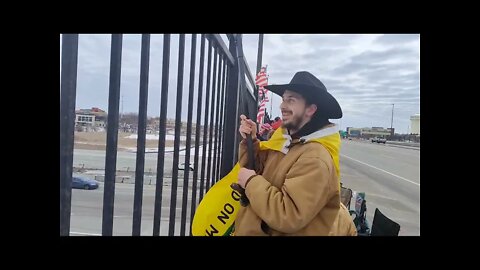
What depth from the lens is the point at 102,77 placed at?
2.66ft

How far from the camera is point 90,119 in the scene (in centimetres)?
80

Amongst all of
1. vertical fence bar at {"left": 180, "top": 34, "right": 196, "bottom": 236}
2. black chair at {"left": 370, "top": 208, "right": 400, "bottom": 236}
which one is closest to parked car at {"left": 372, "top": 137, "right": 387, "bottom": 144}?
black chair at {"left": 370, "top": 208, "right": 400, "bottom": 236}

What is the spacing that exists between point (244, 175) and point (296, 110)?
0.28 m

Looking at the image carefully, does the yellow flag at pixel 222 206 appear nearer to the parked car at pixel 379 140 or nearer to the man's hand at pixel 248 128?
the man's hand at pixel 248 128

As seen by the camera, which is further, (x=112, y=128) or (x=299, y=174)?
(x=299, y=174)

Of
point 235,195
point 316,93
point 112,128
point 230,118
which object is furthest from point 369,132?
point 112,128

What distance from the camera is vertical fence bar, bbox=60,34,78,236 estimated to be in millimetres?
757

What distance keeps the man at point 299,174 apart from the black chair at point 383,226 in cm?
28

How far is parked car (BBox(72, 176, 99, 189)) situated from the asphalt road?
0.02 metres

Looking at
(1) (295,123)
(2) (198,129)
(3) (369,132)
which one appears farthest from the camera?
(2) (198,129)

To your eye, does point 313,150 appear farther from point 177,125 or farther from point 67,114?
point 67,114

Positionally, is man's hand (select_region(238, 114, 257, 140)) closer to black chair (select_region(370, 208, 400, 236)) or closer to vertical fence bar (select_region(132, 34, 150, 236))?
vertical fence bar (select_region(132, 34, 150, 236))

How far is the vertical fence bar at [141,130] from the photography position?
880 millimetres

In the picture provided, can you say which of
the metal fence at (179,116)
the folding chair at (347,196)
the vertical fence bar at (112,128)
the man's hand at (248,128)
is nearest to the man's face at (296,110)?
the man's hand at (248,128)
